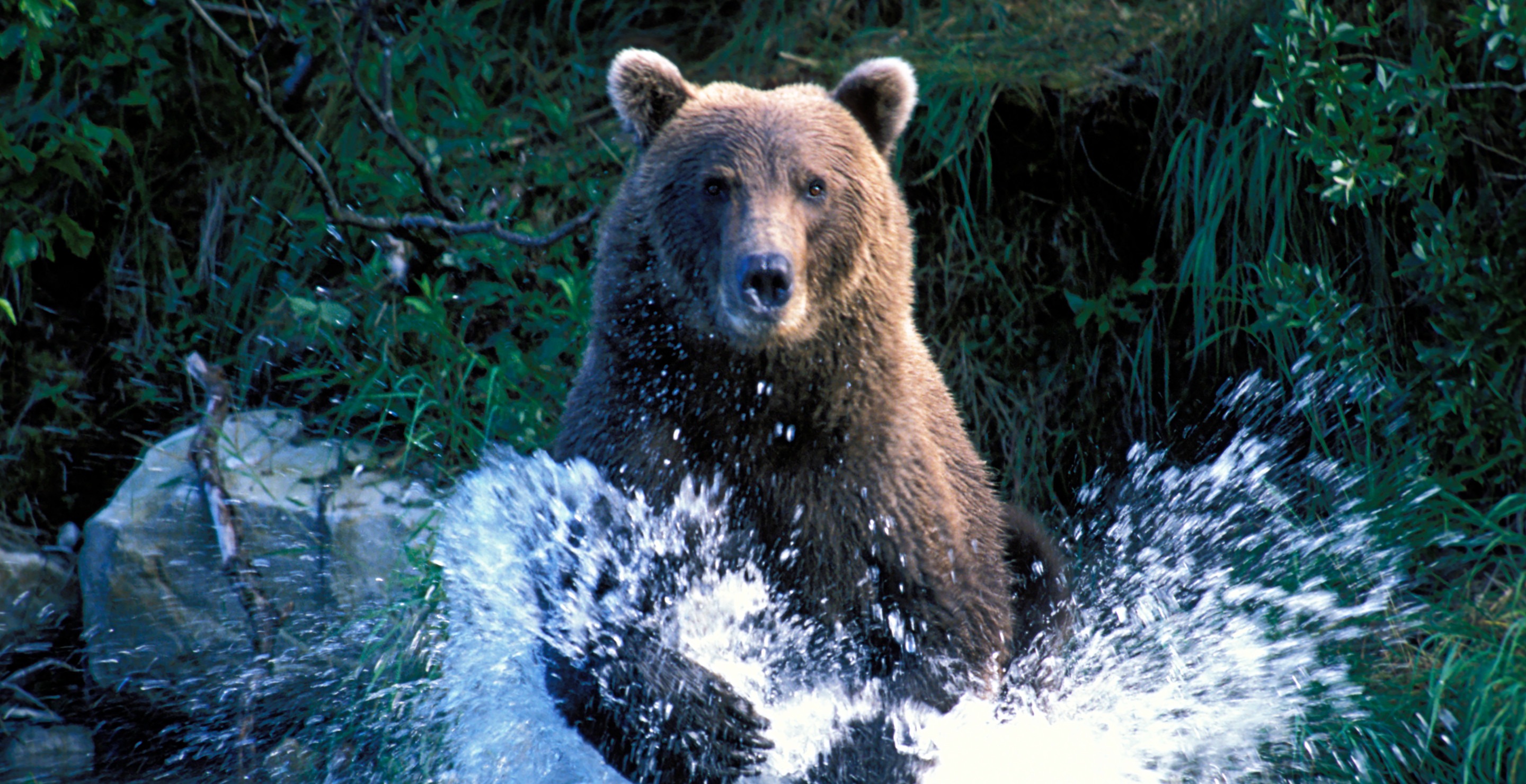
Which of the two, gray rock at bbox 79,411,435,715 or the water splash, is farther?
gray rock at bbox 79,411,435,715

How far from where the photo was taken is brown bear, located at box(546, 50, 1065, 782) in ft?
10.3

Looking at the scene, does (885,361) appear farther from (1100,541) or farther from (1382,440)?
(1382,440)

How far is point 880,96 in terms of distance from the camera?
3600 mm

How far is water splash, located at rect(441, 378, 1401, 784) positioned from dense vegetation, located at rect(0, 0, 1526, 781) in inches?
9.7

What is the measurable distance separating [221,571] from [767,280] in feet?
8.58

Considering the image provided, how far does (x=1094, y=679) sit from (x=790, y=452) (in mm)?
1269

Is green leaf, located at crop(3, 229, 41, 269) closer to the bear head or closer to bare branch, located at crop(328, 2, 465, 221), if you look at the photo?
bare branch, located at crop(328, 2, 465, 221)

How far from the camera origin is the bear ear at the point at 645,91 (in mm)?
3496

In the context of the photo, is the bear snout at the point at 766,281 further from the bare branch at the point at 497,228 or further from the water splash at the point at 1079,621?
the bare branch at the point at 497,228

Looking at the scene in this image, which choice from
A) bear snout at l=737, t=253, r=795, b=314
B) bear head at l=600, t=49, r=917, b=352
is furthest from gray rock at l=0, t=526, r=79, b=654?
bear snout at l=737, t=253, r=795, b=314

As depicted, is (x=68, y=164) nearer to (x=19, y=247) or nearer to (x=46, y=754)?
(x=19, y=247)

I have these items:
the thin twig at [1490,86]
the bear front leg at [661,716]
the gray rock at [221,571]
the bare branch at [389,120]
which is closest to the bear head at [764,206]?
the bear front leg at [661,716]

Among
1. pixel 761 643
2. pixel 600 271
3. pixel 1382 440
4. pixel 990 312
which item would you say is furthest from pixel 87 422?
pixel 1382 440

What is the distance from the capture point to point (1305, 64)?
418 cm
